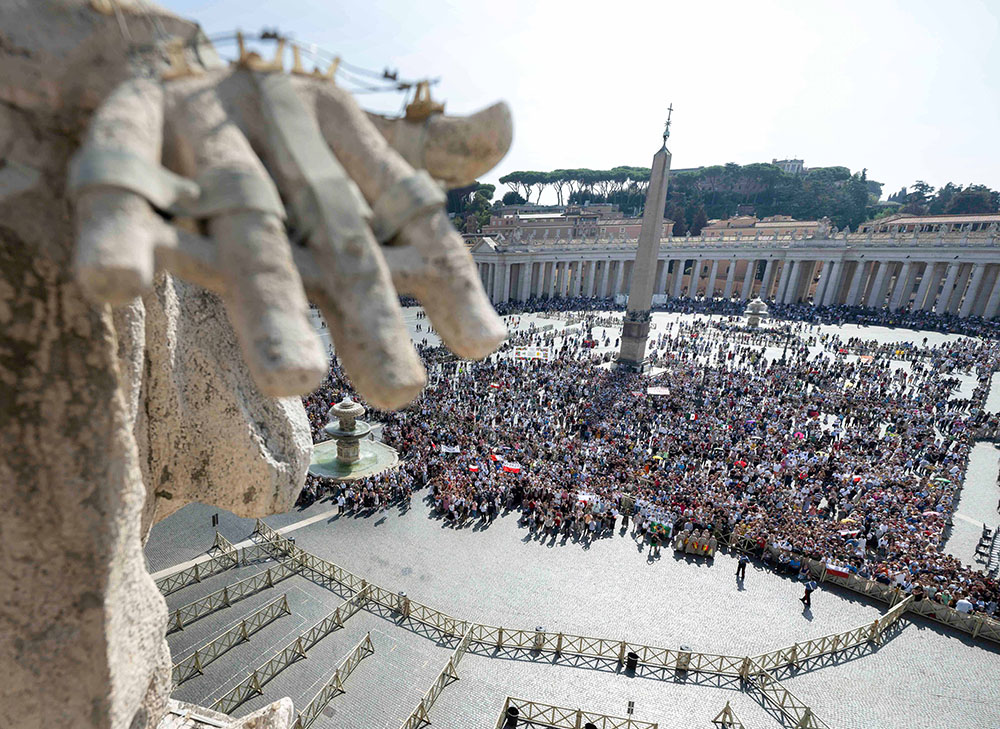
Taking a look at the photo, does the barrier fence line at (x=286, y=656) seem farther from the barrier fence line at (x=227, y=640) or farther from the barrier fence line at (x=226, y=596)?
the barrier fence line at (x=226, y=596)

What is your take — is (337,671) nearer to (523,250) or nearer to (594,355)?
(594,355)

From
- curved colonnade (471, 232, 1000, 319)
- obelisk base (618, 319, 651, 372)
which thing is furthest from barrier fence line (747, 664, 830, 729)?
curved colonnade (471, 232, 1000, 319)

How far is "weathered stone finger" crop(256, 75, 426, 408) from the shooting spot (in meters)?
2.65

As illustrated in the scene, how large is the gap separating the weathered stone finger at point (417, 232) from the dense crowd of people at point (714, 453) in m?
13.5

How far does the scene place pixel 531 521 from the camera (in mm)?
16203

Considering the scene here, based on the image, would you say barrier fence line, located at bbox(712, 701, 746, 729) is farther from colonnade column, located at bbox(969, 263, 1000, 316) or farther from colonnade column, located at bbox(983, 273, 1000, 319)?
colonnade column, located at bbox(969, 263, 1000, 316)

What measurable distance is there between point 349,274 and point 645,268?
34.3 meters

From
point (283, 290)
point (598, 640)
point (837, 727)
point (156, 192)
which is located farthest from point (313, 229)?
point (837, 727)

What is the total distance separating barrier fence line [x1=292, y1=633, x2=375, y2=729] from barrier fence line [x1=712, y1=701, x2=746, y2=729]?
21.6 feet

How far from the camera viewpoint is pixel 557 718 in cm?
965

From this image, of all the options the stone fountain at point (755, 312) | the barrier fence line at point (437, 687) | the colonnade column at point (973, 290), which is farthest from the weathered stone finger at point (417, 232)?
the colonnade column at point (973, 290)

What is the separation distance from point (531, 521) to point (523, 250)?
4975 cm

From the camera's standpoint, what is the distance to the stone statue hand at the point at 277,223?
2.24 metres

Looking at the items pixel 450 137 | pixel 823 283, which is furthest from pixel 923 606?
pixel 823 283
